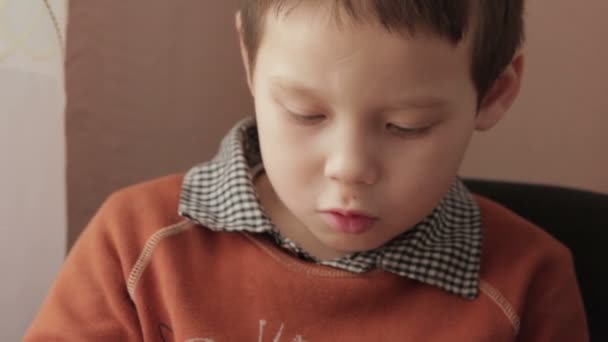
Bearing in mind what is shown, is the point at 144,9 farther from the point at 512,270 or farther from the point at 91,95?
the point at 512,270

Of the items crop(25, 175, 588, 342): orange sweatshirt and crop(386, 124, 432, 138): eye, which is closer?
crop(386, 124, 432, 138): eye

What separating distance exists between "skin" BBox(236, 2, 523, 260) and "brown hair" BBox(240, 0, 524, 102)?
0.01m

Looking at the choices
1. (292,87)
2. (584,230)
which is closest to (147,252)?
(292,87)

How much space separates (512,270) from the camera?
82 cm

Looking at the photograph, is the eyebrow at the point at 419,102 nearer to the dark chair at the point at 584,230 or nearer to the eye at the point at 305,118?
the eye at the point at 305,118

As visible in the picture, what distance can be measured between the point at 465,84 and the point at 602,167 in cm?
70

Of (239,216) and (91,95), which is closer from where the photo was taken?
(239,216)

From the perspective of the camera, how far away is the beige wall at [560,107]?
1.20m

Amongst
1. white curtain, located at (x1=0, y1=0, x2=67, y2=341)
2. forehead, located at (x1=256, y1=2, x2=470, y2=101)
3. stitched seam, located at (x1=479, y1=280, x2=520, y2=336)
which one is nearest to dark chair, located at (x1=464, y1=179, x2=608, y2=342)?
stitched seam, located at (x1=479, y1=280, x2=520, y2=336)

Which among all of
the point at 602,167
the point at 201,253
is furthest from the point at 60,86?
the point at 602,167

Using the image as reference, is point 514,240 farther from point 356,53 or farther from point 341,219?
point 356,53

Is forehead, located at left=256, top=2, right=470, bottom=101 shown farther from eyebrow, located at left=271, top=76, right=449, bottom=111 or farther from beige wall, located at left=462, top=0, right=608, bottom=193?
beige wall, located at left=462, top=0, right=608, bottom=193

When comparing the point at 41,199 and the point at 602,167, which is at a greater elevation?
the point at 41,199

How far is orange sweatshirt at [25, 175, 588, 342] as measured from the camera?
751mm
